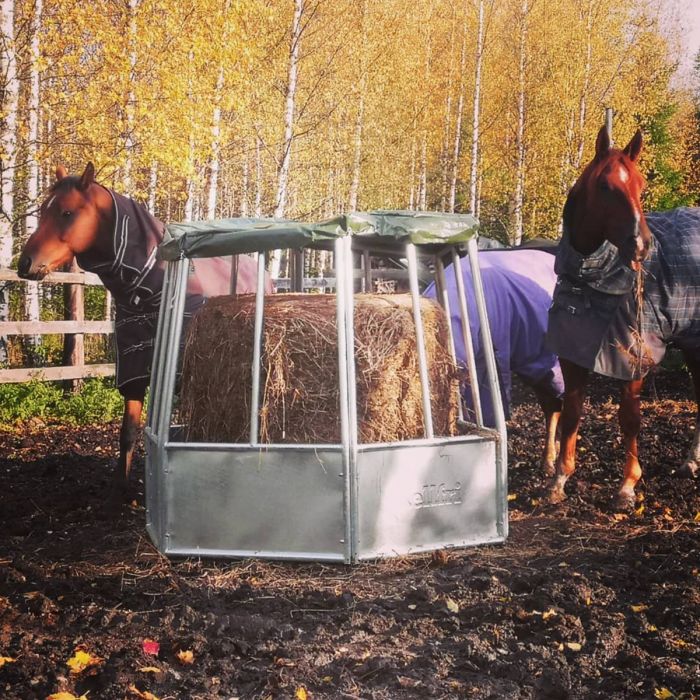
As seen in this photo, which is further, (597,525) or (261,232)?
(597,525)

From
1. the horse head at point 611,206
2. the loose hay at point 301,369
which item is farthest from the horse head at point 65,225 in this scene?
the horse head at point 611,206

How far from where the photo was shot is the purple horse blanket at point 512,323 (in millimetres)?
5465

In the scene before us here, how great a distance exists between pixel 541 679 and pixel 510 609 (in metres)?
0.58

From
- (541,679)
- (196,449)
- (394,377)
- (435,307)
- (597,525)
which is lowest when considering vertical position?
(597,525)

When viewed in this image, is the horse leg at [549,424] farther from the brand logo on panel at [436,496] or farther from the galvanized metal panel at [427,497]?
the brand logo on panel at [436,496]

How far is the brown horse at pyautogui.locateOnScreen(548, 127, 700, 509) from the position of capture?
4.47 metres

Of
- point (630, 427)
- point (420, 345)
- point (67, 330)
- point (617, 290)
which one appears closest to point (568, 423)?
point (630, 427)

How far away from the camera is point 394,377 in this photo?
13.7 ft

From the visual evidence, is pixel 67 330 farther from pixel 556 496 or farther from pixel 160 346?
pixel 556 496

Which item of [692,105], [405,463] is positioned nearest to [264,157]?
[405,463]

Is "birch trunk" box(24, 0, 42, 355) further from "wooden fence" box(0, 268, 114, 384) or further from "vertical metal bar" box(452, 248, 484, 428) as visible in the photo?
"vertical metal bar" box(452, 248, 484, 428)

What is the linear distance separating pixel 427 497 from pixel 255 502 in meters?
0.89

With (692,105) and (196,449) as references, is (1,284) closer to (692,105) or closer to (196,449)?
(196,449)

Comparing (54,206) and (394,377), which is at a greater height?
(54,206)
